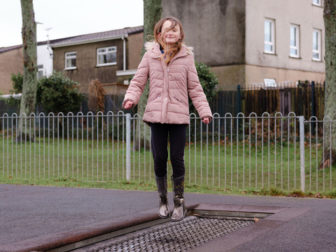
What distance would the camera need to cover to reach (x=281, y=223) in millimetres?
4797

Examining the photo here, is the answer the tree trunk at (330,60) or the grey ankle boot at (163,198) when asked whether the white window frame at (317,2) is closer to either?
the tree trunk at (330,60)

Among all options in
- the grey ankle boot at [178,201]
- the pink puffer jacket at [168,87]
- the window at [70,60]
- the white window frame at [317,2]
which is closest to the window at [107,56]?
the window at [70,60]

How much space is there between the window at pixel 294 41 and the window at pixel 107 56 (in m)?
10.2

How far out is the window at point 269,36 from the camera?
23172 millimetres

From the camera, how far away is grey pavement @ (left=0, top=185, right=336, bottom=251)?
4.03m

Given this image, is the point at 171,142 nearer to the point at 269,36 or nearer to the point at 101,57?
the point at 269,36

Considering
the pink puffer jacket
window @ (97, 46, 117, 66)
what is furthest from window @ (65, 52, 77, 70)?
the pink puffer jacket

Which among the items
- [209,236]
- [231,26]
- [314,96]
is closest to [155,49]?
[209,236]

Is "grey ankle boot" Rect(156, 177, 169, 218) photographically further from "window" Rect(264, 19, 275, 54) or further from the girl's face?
"window" Rect(264, 19, 275, 54)

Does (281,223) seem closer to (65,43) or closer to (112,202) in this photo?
(112,202)

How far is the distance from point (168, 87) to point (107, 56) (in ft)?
85.4

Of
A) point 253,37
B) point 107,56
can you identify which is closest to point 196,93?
point 253,37

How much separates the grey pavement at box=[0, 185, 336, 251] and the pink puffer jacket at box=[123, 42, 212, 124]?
112 centimetres

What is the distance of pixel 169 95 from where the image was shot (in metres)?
4.46
